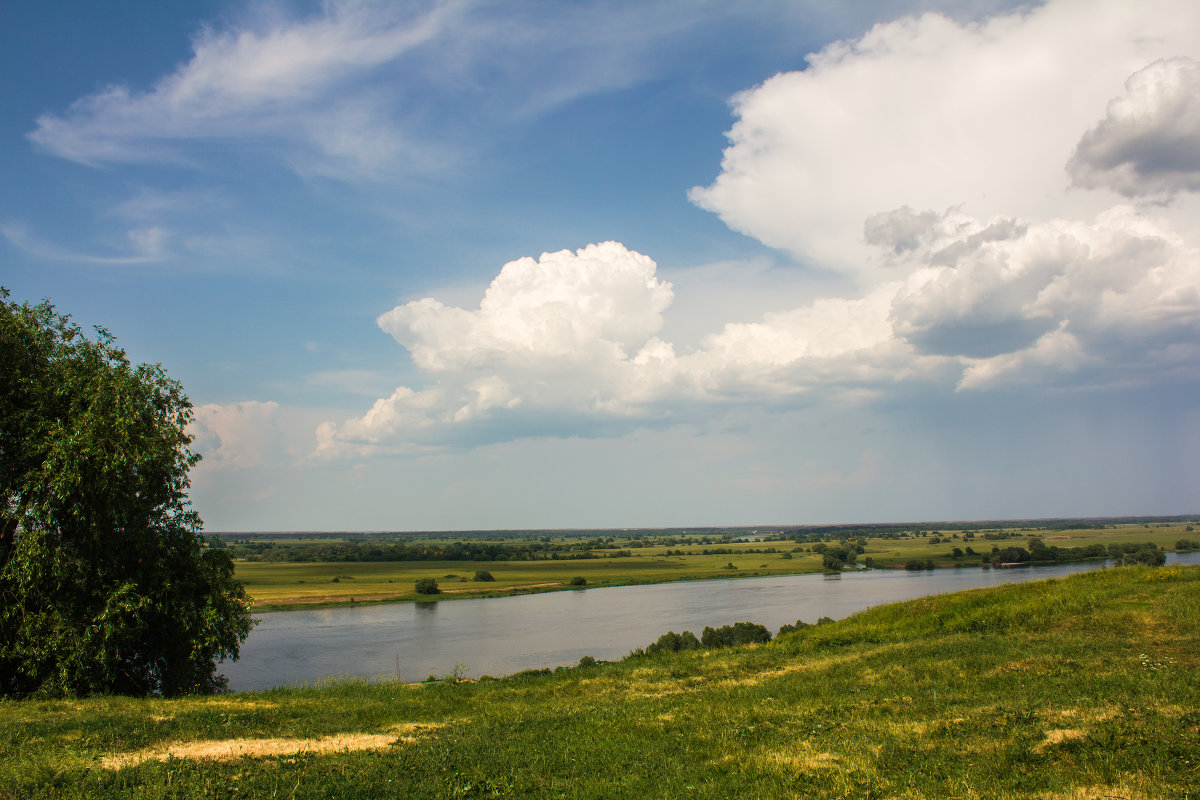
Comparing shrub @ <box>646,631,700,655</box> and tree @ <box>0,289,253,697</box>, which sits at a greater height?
tree @ <box>0,289,253,697</box>

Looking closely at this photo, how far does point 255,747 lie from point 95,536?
11.5 meters

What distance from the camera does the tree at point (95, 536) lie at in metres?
17.8

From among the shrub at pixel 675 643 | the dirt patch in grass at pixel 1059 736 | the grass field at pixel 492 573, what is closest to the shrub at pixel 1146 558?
the grass field at pixel 492 573

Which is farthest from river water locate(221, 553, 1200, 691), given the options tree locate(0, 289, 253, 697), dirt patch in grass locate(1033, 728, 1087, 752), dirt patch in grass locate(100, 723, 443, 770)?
dirt patch in grass locate(1033, 728, 1087, 752)

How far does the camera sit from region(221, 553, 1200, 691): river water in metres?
45.5

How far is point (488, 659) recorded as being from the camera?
46.6 metres

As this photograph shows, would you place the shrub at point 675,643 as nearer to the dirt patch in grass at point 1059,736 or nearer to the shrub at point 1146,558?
the dirt patch in grass at point 1059,736

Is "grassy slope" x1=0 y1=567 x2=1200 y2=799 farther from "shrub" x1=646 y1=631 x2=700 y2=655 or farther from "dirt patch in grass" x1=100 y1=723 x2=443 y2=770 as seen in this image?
"shrub" x1=646 y1=631 x2=700 y2=655

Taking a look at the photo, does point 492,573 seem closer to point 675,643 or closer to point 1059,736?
point 675,643

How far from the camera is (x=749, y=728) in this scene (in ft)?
39.6

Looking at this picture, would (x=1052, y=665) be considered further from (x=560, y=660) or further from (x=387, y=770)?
(x=560, y=660)

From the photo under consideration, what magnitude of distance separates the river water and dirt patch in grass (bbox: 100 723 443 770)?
52.9 feet

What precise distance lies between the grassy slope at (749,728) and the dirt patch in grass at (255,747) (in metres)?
0.36

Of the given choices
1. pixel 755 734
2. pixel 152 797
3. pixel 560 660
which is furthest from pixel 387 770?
pixel 560 660
